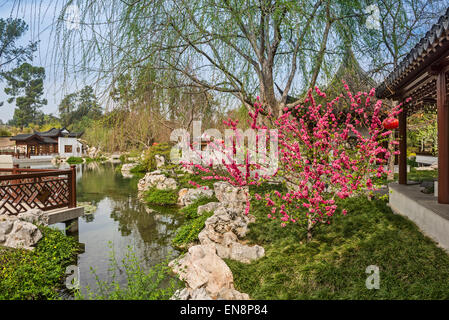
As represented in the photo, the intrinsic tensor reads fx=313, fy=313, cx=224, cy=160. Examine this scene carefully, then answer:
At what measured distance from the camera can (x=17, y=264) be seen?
4.43 m

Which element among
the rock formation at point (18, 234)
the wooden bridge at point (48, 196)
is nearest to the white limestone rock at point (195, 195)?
the wooden bridge at point (48, 196)

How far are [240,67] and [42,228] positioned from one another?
15.4 feet

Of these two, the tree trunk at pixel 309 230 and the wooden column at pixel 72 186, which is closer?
the tree trunk at pixel 309 230

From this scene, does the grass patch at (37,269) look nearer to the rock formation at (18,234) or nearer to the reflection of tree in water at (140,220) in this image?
the rock formation at (18,234)

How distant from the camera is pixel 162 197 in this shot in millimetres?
10836

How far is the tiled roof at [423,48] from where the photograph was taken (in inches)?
106

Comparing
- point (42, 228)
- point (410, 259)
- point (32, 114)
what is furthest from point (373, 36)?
point (32, 114)

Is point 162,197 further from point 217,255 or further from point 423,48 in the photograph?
point 423,48

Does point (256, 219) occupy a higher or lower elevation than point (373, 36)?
lower

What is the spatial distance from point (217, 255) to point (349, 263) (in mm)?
1650

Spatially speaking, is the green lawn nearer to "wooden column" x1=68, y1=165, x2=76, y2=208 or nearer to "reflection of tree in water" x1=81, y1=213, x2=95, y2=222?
"wooden column" x1=68, y1=165, x2=76, y2=208

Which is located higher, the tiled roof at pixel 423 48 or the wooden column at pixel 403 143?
the tiled roof at pixel 423 48

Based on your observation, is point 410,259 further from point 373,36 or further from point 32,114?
point 32,114

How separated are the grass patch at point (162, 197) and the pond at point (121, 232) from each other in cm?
34
